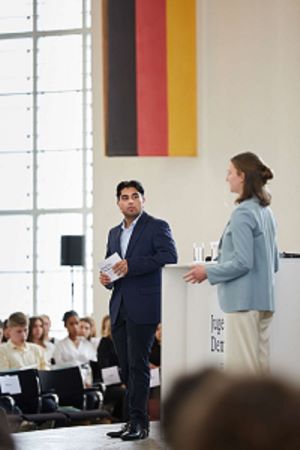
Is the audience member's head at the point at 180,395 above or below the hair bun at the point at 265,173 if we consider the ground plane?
below

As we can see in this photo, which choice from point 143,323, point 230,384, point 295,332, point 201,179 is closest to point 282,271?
point 295,332

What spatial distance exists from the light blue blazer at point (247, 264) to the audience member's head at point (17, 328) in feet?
13.9

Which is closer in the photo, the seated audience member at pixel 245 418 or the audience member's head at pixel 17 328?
the seated audience member at pixel 245 418

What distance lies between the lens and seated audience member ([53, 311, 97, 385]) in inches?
441

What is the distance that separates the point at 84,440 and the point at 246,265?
195 cm

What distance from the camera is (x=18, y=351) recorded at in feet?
32.2

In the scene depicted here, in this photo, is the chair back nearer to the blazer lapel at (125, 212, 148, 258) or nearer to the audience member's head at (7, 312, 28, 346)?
the audience member's head at (7, 312, 28, 346)

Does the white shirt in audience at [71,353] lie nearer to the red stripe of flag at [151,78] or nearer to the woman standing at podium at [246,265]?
the red stripe of flag at [151,78]

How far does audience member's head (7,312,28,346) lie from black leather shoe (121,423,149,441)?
3.34 metres

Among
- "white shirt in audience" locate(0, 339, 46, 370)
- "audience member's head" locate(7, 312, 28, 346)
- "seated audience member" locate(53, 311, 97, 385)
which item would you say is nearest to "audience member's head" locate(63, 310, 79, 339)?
"seated audience member" locate(53, 311, 97, 385)

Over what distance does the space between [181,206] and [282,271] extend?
7.15 metres

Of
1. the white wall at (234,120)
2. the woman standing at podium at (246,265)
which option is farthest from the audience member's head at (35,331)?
the woman standing at podium at (246,265)

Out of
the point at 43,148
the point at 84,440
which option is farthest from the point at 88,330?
the point at 84,440

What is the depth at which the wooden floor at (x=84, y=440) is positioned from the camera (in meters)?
6.19
